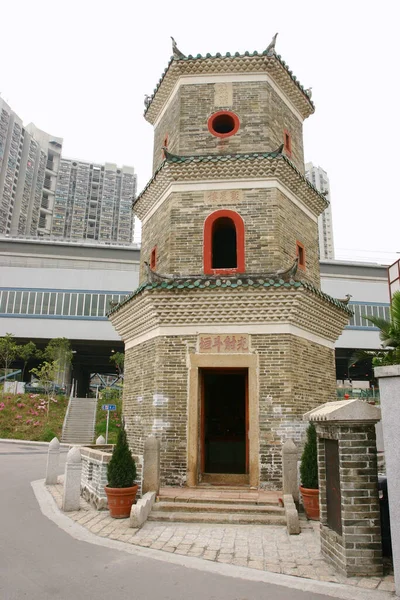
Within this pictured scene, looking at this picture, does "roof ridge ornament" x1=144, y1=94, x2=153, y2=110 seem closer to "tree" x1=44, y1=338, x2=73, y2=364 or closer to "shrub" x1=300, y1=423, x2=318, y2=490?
"shrub" x1=300, y1=423, x2=318, y2=490

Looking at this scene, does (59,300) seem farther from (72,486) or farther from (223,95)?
(72,486)

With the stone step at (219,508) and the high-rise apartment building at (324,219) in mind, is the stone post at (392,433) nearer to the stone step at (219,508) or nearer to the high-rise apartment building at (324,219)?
the stone step at (219,508)

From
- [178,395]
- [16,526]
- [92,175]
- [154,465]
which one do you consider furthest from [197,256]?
[92,175]

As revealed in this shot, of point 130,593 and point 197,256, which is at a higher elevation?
point 197,256

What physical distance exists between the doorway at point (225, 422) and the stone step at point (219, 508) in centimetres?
297

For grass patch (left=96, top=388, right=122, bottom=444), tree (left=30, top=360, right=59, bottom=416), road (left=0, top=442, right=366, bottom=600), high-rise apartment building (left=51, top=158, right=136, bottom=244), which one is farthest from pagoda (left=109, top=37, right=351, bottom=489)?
high-rise apartment building (left=51, top=158, right=136, bottom=244)

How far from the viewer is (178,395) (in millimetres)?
9688

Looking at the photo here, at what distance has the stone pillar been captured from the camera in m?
5.54

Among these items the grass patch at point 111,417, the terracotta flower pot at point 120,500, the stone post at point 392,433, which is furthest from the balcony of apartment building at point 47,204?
the stone post at point 392,433

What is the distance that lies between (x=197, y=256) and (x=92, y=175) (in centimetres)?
8834

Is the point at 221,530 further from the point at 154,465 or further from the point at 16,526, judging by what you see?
the point at 16,526

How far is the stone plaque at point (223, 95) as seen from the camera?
37.4 ft

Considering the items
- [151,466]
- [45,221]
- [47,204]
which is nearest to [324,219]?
[47,204]

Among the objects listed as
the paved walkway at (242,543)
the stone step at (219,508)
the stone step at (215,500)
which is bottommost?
the paved walkway at (242,543)
